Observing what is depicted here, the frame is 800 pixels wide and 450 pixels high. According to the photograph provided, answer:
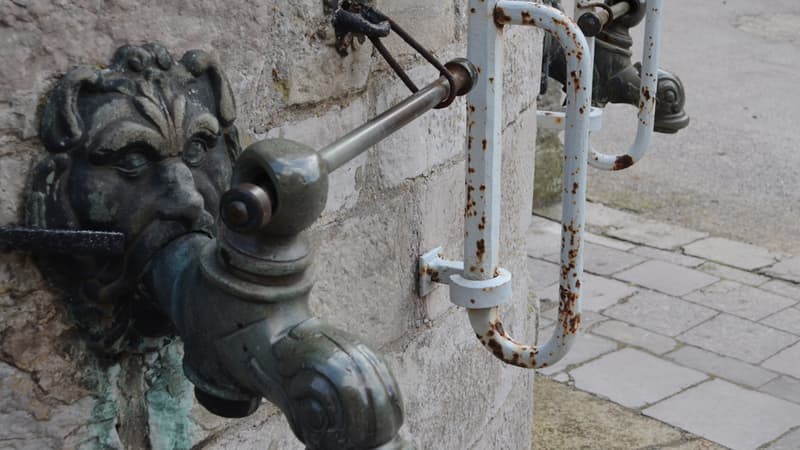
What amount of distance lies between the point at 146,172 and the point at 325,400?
35 cm

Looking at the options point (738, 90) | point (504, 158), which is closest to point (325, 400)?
point (504, 158)

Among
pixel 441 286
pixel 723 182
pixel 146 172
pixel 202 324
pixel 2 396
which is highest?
pixel 146 172

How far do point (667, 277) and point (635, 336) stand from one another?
25.6 inches

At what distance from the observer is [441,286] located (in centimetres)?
210

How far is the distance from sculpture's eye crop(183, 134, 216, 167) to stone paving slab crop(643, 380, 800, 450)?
9.13 feet

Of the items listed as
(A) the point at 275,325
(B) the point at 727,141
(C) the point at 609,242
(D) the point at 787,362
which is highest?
(A) the point at 275,325

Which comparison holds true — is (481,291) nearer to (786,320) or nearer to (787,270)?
(786,320)

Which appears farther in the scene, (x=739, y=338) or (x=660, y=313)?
(x=660, y=313)

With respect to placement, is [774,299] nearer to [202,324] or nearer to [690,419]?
[690,419]

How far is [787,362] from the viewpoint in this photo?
4254 millimetres

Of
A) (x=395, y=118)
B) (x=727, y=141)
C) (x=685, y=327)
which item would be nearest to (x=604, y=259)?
(x=685, y=327)

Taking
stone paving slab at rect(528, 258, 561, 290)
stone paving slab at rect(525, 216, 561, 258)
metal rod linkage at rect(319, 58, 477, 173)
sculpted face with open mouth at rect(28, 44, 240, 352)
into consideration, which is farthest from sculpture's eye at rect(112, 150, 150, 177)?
stone paving slab at rect(525, 216, 561, 258)

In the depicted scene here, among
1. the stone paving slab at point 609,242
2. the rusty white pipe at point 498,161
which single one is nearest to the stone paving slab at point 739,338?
the stone paving slab at point 609,242

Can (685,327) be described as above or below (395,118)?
A: below
